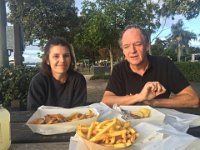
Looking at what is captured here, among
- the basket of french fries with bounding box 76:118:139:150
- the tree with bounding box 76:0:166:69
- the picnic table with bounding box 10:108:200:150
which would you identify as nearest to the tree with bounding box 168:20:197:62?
the tree with bounding box 76:0:166:69

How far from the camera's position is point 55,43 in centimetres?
352

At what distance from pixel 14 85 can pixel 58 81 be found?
11.5ft

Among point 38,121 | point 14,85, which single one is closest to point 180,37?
point 14,85

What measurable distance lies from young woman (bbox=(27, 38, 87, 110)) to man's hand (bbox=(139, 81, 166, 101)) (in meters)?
0.79

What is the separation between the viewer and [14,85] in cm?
686

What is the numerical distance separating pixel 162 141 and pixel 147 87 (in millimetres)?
1248

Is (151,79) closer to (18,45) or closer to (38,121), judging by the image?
(38,121)

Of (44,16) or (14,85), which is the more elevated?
(44,16)

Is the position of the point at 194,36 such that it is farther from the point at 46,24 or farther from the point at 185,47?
the point at 46,24

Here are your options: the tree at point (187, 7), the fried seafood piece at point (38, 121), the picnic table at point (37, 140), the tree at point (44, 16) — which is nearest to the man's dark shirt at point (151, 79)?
the picnic table at point (37, 140)

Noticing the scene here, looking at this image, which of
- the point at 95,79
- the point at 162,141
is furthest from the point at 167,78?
the point at 95,79

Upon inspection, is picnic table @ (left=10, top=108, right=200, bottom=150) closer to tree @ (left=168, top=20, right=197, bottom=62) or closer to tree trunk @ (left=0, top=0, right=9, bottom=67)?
tree trunk @ (left=0, top=0, right=9, bottom=67)

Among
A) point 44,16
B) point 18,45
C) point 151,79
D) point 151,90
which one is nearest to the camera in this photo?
point 151,90

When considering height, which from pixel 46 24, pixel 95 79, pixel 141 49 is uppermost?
pixel 46 24
